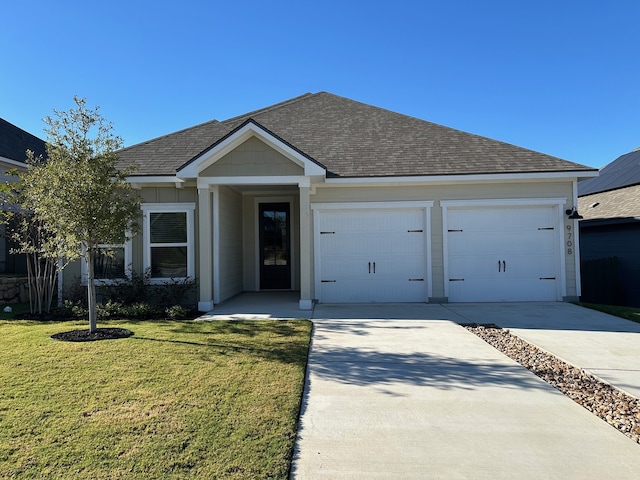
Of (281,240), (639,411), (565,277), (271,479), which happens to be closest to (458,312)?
(565,277)

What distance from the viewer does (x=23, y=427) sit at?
3365 millimetres

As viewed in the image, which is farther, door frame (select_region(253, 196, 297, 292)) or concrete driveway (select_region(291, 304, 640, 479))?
door frame (select_region(253, 196, 297, 292))

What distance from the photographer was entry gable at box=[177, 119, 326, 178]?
8656 millimetres

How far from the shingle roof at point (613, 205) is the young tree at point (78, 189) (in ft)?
44.2

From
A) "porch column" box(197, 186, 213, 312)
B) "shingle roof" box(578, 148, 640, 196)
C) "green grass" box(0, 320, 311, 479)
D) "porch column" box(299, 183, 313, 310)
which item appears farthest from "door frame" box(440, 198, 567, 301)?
"shingle roof" box(578, 148, 640, 196)

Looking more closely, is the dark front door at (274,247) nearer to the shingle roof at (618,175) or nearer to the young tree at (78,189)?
the young tree at (78,189)

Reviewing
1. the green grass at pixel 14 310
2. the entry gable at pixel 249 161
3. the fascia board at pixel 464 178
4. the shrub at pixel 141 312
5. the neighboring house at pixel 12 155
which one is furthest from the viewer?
the neighboring house at pixel 12 155

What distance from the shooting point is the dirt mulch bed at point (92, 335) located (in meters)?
6.23

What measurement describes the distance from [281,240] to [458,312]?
5.69 metres

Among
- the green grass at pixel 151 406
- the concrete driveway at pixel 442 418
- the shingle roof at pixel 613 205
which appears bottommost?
the concrete driveway at pixel 442 418

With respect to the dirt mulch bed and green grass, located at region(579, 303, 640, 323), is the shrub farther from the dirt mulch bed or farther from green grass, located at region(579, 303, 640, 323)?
green grass, located at region(579, 303, 640, 323)

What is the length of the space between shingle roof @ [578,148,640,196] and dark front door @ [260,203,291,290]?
1255 centimetres

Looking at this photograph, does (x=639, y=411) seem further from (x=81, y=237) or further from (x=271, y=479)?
(x=81, y=237)

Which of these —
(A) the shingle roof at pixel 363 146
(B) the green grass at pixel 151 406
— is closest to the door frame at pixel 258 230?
(A) the shingle roof at pixel 363 146
